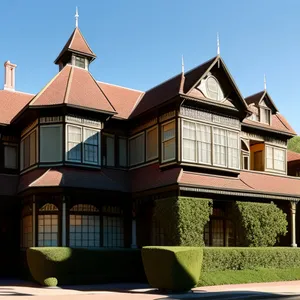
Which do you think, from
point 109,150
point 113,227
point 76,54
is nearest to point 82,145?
point 109,150

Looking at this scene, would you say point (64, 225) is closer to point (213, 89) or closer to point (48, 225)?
point (48, 225)

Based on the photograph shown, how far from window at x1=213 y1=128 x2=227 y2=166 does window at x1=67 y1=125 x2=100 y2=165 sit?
6.08 metres

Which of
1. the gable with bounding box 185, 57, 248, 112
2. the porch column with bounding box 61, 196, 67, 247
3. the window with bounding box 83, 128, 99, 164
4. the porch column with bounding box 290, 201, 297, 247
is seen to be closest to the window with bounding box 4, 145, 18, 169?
the window with bounding box 83, 128, 99, 164

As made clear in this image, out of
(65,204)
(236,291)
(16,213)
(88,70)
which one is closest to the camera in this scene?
(236,291)

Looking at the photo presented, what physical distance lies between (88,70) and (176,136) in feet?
27.2

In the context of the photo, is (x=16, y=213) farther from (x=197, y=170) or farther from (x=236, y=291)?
(x=236, y=291)

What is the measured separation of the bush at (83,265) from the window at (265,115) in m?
13.8

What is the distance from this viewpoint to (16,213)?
27.3 m

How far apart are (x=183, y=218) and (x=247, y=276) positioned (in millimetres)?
3776

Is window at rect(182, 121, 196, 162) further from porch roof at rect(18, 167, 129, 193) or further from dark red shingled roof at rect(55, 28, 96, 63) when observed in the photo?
dark red shingled roof at rect(55, 28, 96, 63)

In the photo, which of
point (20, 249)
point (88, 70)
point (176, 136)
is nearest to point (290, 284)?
point (176, 136)

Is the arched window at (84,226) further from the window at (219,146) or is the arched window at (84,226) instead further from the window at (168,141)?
the window at (219,146)

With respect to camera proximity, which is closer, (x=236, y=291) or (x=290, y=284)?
(x=236, y=291)

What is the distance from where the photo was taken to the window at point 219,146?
86.3 feet
